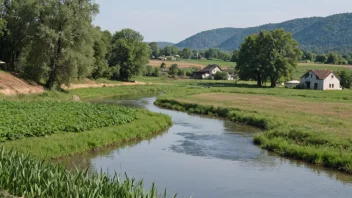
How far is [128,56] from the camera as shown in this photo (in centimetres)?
9194

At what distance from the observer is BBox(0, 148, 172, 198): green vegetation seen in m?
11.3

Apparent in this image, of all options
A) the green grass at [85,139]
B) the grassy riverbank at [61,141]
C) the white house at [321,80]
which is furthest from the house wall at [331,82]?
the green grass at [85,139]

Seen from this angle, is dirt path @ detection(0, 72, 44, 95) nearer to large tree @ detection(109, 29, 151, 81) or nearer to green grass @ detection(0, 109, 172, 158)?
green grass @ detection(0, 109, 172, 158)

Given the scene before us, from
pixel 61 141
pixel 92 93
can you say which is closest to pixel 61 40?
pixel 92 93

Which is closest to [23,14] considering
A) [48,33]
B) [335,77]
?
[48,33]

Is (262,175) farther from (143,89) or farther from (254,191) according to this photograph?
(143,89)

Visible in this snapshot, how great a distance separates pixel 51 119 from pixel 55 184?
1682 cm

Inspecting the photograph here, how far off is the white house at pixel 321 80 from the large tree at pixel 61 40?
53.4 metres

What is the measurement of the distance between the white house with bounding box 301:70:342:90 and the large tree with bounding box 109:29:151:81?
35691 mm

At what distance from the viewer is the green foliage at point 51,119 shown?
23.5 meters

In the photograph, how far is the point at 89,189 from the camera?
11.4m

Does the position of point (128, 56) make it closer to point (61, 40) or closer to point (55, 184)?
point (61, 40)

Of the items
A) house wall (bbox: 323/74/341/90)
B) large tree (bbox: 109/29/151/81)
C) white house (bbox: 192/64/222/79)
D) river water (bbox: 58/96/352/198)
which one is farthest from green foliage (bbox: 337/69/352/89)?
river water (bbox: 58/96/352/198)

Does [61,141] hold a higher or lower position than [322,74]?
lower
